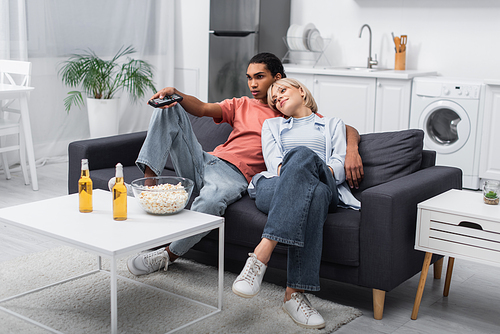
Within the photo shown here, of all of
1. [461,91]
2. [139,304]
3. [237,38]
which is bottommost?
[139,304]

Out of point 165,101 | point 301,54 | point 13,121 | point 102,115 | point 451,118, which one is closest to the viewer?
point 165,101

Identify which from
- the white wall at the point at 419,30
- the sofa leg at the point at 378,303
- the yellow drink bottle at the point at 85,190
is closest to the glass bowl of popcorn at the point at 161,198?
the yellow drink bottle at the point at 85,190

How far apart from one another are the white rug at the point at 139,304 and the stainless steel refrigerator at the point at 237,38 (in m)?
3.00

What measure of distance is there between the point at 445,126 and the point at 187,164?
2.66 meters

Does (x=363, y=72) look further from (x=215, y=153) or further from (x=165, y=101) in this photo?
(x=165, y=101)

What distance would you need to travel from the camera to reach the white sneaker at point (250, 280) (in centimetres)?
196

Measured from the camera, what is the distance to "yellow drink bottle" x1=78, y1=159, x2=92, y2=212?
2.04m

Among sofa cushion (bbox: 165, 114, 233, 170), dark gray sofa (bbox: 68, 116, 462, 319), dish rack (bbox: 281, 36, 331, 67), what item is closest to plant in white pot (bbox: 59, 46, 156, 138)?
dish rack (bbox: 281, 36, 331, 67)

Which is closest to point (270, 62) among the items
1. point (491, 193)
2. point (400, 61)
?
point (491, 193)

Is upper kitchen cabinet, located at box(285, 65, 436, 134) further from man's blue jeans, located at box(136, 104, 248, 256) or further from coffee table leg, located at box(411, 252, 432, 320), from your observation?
coffee table leg, located at box(411, 252, 432, 320)

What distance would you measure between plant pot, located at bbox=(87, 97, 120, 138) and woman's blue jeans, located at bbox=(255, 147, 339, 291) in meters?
3.22

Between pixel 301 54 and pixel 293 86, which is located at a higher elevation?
pixel 301 54

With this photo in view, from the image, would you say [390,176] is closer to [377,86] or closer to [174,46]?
[377,86]

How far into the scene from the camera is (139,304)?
2.22 metres
